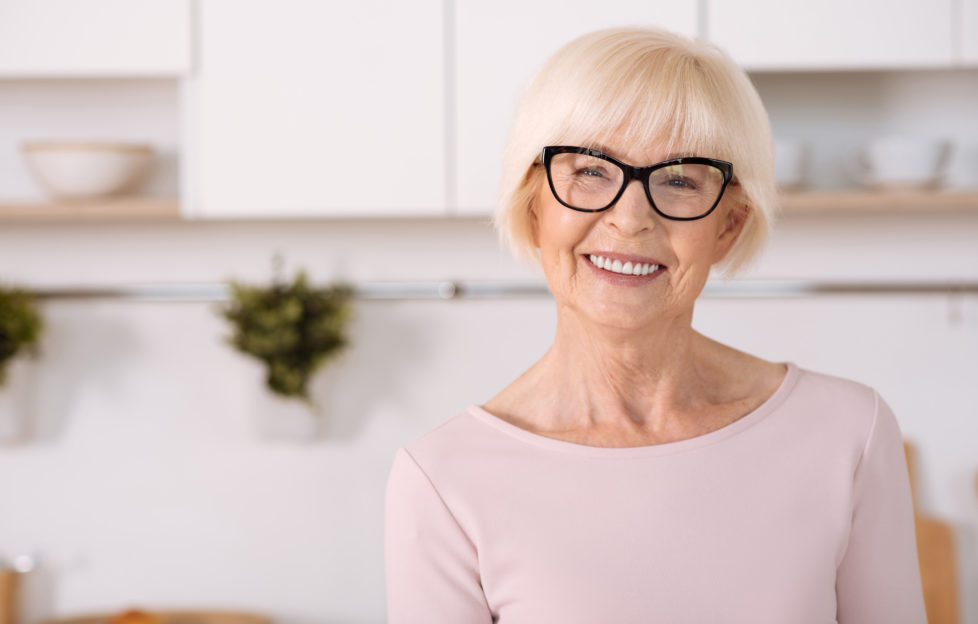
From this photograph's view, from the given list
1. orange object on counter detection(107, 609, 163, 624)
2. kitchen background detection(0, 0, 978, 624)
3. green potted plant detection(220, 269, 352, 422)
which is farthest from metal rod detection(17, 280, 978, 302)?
orange object on counter detection(107, 609, 163, 624)

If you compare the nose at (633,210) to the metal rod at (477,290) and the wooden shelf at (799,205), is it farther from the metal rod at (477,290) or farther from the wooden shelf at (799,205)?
the metal rod at (477,290)

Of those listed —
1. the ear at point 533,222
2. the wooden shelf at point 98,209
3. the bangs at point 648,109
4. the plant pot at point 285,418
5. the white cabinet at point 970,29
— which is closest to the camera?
the bangs at point 648,109

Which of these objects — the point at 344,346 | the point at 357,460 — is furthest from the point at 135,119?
the point at 357,460

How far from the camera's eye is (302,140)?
172 centimetres

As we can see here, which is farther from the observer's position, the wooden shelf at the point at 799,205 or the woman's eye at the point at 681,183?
the wooden shelf at the point at 799,205

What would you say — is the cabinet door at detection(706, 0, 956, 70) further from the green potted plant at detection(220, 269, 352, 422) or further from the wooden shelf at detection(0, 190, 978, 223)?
the green potted plant at detection(220, 269, 352, 422)

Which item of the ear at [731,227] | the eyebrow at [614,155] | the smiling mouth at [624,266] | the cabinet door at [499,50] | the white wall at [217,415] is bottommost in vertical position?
the white wall at [217,415]

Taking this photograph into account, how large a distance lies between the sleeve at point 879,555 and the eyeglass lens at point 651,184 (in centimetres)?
29

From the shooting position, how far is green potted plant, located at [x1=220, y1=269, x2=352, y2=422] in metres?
1.85

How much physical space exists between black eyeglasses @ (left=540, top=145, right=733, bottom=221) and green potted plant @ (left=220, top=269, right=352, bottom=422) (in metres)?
1.09

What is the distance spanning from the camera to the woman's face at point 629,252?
0.84 m

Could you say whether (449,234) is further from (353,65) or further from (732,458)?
(732,458)

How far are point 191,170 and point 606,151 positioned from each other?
112 centimetres

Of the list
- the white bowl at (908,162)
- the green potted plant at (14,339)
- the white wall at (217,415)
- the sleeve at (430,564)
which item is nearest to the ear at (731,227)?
the sleeve at (430,564)
